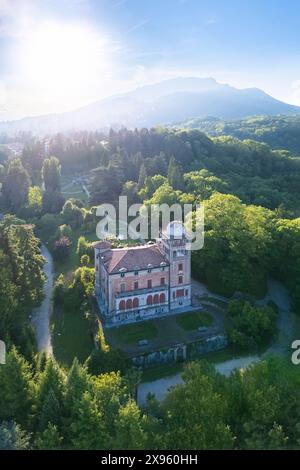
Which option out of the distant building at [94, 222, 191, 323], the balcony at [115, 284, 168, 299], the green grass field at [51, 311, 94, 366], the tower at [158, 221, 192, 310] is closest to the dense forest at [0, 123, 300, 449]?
the green grass field at [51, 311, 94, 366]

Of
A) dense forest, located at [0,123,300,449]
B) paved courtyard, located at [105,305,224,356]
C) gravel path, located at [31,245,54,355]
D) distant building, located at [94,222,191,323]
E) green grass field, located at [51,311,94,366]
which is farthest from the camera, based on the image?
distant building, located at [94,222,191,323]

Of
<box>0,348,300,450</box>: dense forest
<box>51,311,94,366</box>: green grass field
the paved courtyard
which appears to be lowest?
<box>51,311,94,366</box>: green grass field

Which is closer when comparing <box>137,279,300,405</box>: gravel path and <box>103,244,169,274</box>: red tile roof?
<box>137,279,300,405</box>: gravel path

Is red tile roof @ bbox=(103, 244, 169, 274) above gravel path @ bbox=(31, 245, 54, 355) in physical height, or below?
above

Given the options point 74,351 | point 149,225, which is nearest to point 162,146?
point 149,225

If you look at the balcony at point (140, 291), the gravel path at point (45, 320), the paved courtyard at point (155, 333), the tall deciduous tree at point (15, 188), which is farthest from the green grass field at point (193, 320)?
the tall deciduous tree at point (15, 188)

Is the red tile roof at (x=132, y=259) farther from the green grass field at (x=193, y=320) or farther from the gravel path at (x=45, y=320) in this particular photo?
the gravel path at (x=45, y=320)

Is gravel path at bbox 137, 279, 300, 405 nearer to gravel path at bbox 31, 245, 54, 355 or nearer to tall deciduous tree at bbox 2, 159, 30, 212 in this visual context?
gravel path at bbox 31, 245, 54, 355
